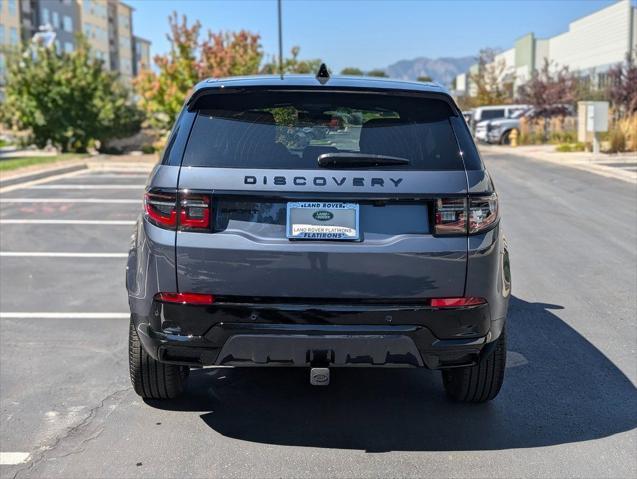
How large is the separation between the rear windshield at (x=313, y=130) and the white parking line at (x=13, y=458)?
5.49 feet

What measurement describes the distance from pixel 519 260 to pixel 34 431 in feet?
20.8

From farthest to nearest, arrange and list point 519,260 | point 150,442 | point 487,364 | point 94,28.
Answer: point 94,28 < point 519,260 < point 487,364 < point 150,442

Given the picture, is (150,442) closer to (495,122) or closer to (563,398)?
(563,398)

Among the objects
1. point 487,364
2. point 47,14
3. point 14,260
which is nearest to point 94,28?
point 47,14

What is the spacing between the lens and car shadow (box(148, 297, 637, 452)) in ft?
13.8

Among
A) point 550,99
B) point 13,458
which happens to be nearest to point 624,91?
point 550,99

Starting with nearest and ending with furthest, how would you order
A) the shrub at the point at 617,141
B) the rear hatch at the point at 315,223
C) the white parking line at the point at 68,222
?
the rear hatch at the point at 315,223 < the white parking line at the point at 68,222 < the shrub at the point at 617,141

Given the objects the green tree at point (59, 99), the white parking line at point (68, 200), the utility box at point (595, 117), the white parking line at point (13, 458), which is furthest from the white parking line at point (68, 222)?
the utility box at point (595, 117)

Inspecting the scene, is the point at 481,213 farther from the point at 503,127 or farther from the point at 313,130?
the point at 503,127

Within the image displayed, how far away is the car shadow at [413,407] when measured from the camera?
4199 mm

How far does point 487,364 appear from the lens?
4402 mm

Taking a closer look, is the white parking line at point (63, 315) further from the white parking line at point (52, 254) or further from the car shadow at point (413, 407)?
the white parking line at point (52, 254)

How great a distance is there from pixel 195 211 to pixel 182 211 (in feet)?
0.22

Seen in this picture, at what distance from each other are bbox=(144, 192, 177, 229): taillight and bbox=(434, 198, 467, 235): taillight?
1.23m
